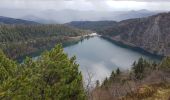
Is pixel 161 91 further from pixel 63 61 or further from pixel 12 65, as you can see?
pixel 12 65

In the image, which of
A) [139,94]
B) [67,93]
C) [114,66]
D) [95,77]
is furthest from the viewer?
[114,66]

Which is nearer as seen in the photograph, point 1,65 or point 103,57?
point 1,65

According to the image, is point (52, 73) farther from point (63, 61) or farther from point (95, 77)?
point (95, 77)

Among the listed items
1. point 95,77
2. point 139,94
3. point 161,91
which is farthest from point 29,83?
point 95,77

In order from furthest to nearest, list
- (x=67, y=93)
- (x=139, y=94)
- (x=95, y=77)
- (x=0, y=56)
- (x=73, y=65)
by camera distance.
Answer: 1. (x=95, y=77)
2. (x=0, y=56)
3. (x=139, y=94)
4. (x=73, y=65)
5. (x=67, y=93)

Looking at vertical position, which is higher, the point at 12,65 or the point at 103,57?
the point at 12,65

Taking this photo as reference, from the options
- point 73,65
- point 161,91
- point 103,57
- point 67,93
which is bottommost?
point 103,57

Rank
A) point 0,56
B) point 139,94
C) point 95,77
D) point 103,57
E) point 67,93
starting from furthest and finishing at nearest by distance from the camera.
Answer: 1. point 103,57
2. point 95,77
3. point 0,56
4. point 139,94
5. point 67,93

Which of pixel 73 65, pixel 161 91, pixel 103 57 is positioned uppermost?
pixel 73 65

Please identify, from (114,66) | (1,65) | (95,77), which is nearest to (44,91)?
(1,65)

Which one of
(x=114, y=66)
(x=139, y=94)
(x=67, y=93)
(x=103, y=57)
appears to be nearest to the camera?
(x=67, y=93)
